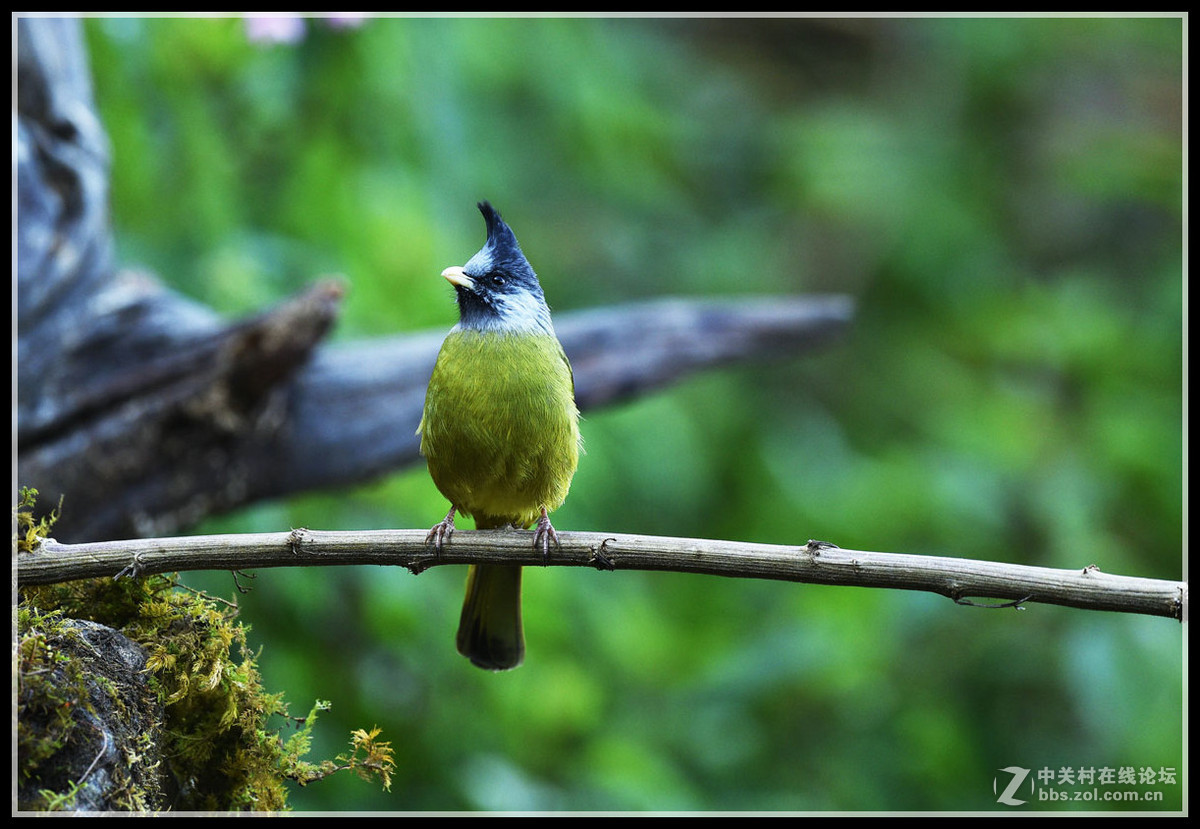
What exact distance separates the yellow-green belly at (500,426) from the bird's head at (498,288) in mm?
96

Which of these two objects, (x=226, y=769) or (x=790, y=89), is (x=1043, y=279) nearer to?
(x=790, y=89)

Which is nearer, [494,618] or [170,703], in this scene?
[170,703]

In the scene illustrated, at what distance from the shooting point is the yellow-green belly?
2.97 metres

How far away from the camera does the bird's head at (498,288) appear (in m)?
3.26

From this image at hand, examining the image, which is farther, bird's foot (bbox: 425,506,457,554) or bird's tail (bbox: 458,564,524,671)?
bird's tail (bbox: 458,564,524,671)

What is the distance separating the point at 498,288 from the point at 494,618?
42.0 inches

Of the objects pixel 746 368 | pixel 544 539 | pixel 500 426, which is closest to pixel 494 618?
pixel 500 426

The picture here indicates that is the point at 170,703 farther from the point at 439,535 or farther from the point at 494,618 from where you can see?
the point at 494,618

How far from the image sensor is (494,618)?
323 cm

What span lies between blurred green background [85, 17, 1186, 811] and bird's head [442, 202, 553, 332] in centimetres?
129

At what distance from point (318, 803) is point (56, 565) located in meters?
1.92

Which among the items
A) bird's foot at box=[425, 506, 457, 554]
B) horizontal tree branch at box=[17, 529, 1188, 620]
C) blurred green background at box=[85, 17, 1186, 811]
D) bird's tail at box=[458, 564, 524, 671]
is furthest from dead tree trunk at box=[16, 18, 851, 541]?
horizontal tree branch at box=[17, 529, 1188, 620]

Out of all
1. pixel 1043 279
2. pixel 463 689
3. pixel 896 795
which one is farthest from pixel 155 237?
pixel 1043 279

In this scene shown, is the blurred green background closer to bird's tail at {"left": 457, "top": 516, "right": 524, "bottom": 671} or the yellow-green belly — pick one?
bird's tail at {"left": 457, "top": 516, "right": 524, "bottom": 671}
